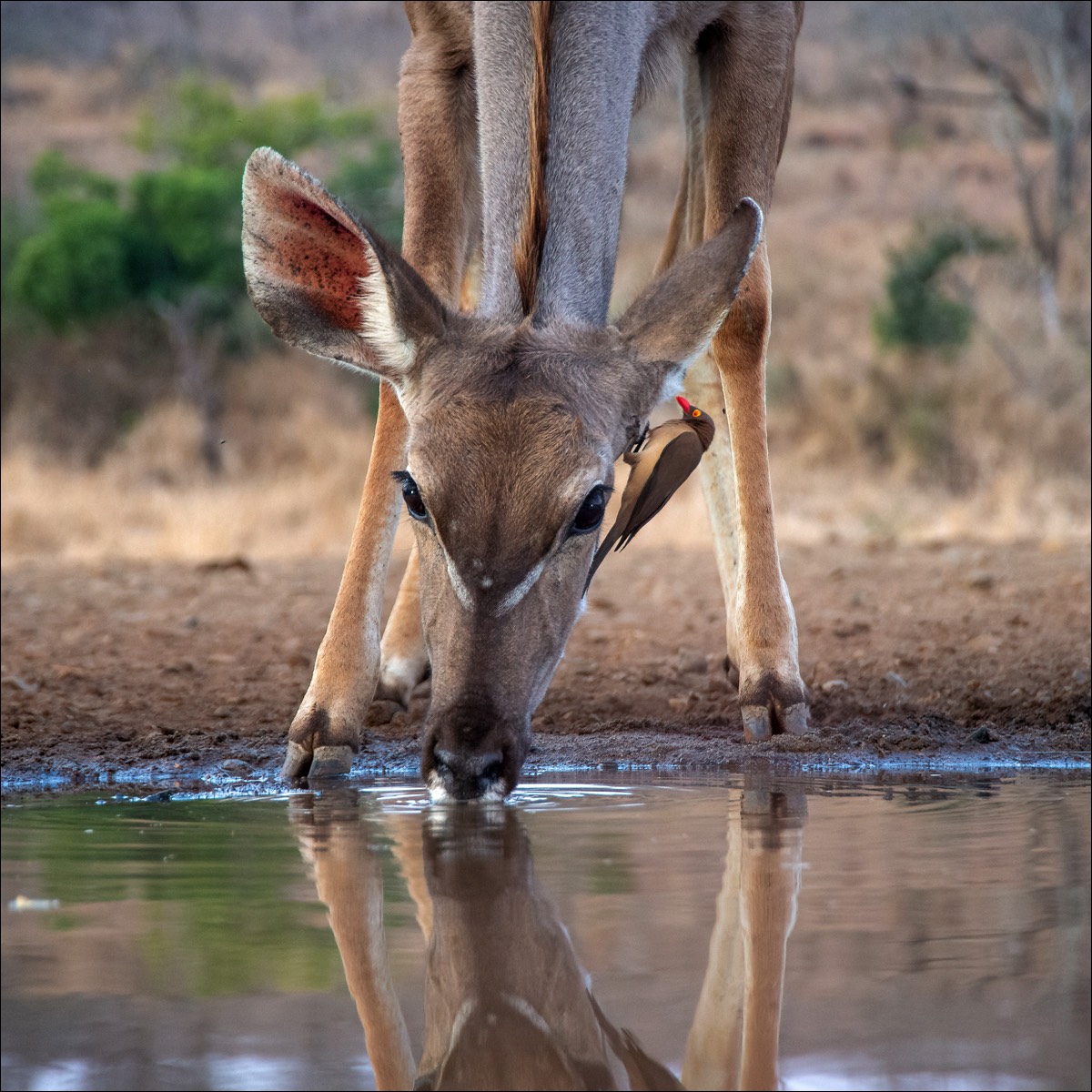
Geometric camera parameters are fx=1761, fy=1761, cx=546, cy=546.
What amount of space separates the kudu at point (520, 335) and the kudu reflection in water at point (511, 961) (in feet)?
1.09

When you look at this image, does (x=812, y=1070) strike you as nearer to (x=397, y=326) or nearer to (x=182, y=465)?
(x=397, y=326)

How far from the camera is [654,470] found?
546cm

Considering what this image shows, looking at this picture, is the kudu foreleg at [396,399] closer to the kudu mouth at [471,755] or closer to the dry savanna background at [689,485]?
the dry savanna background at [689,485]

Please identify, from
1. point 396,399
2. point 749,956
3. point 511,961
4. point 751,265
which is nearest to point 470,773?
point 511,961

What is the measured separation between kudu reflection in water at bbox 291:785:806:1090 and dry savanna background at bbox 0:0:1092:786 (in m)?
1.72

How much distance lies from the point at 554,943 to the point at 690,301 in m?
2.41

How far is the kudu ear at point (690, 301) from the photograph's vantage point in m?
5.31

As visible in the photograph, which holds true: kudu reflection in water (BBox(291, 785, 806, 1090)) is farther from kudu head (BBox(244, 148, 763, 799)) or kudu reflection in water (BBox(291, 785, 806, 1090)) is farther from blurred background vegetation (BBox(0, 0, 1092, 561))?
blurred background vegetation (BBox(0, 0, 1092, 561))

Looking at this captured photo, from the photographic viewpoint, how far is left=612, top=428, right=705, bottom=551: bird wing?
547cm

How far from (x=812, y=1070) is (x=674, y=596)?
285 inches

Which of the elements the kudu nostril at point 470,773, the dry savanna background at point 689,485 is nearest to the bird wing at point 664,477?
the dry savanna background at point 689,485

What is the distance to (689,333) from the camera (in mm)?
5371

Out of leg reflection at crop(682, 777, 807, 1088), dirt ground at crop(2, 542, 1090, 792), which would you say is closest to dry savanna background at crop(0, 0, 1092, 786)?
dirt ground at crop(2, 542, 1090, 792)

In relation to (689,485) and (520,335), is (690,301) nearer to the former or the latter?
(520,335)
